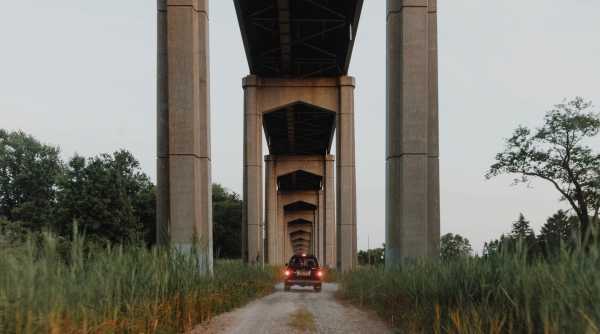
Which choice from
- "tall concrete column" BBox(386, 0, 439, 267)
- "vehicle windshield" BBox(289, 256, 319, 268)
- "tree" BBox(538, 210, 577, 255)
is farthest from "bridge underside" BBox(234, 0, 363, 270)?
"tree" BBox(538, 210, 577, 255)

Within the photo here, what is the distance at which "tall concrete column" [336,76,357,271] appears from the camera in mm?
42344

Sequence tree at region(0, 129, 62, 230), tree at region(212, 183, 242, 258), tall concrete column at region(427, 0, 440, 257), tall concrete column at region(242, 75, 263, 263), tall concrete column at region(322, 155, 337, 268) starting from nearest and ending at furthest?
1. tall concrete column at region(427, 0, 440, 257)
2. tall concrete column at region(242, 75, 263, 263)
3. tall concrete column at region(322, 155, 337, 268)
4. tree at region(0, 129, 62, 230)
5. tree at region(212, 183, 242, 258)

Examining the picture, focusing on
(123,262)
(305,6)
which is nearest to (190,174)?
(123,262)

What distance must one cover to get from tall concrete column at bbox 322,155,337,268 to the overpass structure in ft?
0.37

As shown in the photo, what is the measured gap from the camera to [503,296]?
7.38 metres

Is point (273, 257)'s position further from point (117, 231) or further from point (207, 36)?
point (207, 36)

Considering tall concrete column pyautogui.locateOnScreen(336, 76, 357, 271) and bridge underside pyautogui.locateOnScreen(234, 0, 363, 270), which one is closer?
bridge underside pyautogui.locateOnScreen(234, 0, 363, 270)

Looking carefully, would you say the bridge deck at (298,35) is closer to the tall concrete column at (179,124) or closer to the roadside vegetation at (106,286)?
the tall concrete column at (179,124)

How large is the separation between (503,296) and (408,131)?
11.0m

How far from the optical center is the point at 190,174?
61.9ft

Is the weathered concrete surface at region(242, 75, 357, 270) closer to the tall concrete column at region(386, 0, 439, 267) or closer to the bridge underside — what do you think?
the bridge underside

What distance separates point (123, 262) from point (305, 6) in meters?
26.4

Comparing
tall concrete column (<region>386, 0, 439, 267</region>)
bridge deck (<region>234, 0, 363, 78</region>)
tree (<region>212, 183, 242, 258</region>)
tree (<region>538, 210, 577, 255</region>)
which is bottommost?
tree (<region>212, 183, 242, 258</region>)

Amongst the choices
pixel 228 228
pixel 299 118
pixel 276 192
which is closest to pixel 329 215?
pixel 276 192
